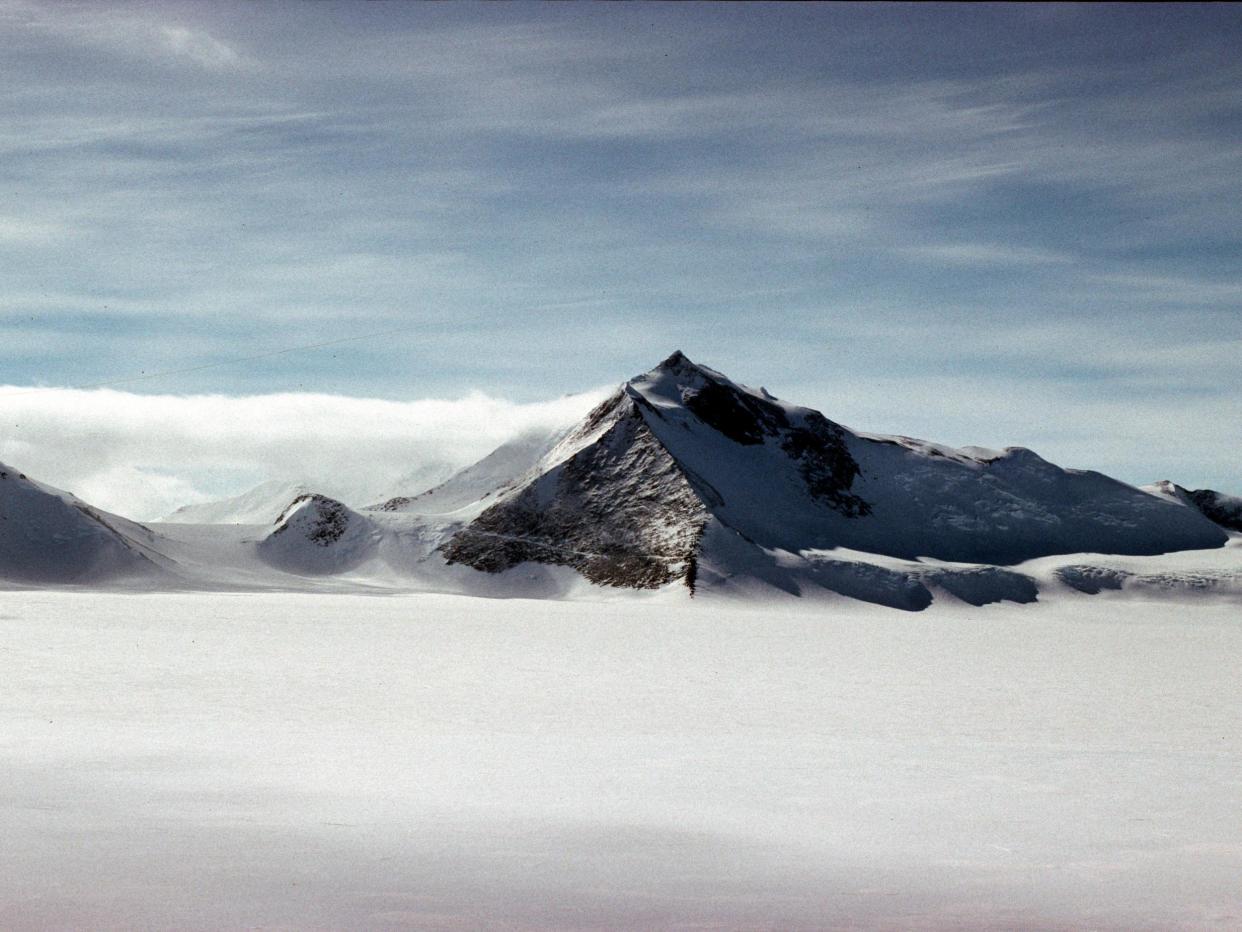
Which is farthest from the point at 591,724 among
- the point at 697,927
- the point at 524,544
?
the point at 524,544

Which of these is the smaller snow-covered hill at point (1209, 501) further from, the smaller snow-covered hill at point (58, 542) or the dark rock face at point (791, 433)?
the smaller snow-covered hill at point (58, 542)

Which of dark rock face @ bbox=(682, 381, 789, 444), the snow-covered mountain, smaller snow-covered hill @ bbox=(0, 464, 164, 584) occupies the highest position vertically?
dark rock face @ bbox=(682, 381, 789, 444)

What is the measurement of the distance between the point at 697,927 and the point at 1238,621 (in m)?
82.1

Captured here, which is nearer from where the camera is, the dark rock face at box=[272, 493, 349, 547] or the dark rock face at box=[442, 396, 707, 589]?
the dark rock face at box=[442, 396, 707, 589]

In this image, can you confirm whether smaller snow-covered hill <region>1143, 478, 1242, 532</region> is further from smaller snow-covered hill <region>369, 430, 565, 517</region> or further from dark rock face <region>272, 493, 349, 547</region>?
dark rock face <region>272, 493, 349, 547</region>

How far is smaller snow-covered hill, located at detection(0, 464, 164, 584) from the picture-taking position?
86938mm

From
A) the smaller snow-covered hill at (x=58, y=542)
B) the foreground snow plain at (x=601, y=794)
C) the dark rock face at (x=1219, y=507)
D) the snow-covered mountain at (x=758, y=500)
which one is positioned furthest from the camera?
the dark rock face at (x=1219, y=507)

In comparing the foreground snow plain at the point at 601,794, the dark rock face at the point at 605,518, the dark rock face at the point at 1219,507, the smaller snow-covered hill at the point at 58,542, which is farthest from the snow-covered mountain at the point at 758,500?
the foreground snow plain at the point at 601,794

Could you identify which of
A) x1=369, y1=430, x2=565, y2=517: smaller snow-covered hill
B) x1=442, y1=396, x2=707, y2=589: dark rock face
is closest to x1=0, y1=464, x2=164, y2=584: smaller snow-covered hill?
x1=442, y1=396, x2=707, y2=589: dark rock face

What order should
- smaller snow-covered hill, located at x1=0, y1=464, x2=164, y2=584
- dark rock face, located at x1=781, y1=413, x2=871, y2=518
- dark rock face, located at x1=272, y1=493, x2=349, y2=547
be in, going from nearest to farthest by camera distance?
smaller snow-covered hill, located at x1=0, y1=464, x2=164, y2=584, dark rock face, located at x1=272, y1=493, x2=349, y2=547, dark rock face, located at x1=781, y1=413, x2=871, y2=518

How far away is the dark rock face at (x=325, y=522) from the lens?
10975 cm

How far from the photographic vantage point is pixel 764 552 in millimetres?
92688

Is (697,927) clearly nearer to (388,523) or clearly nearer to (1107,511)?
(388,523)

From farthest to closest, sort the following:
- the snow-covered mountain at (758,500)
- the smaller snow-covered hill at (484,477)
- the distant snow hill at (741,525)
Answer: the smaller snow-covered hill at (484,477), the snow-covered mountain at (758,500), the distant snow hill at (741,525)
